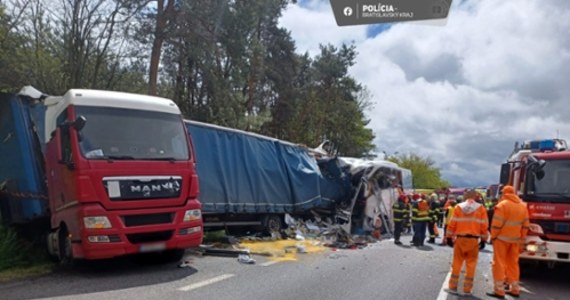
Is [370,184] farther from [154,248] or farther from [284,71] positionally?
[284,71]

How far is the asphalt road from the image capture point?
5949 millimetres

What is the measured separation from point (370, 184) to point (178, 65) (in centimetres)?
869

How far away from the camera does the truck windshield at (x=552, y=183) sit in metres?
7.35

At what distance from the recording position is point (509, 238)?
6.57 meters

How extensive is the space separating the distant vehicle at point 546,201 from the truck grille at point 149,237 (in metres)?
5.29

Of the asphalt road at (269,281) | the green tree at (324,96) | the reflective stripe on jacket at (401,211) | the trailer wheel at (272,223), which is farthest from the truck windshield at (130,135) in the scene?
the green tree at (324,96)

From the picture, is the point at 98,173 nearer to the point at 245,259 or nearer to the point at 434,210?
the point at 245,259

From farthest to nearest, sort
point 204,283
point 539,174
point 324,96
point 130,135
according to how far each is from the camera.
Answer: point 324,96
point 539,174
point 130,135
point 204,283

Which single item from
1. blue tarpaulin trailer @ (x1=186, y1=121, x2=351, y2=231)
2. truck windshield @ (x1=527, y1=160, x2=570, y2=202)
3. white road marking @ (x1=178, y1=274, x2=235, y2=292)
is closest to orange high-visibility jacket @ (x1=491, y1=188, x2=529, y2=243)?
truck windshield @ (x1=527, y1=160, x2=570, y2=202)

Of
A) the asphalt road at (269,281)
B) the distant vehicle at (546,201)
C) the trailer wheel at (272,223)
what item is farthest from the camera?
the trailer wheel at (272,223)

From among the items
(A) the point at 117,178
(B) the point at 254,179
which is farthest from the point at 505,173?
(A) the point at 117,178

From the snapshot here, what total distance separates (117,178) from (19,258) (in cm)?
234

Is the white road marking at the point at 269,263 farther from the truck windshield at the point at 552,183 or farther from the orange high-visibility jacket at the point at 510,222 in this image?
the truck windshield at the point at 552,183

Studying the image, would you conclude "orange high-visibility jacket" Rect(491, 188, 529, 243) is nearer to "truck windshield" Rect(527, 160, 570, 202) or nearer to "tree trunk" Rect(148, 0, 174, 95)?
"truck windshield" Rect(527, 160, 570, 202)
